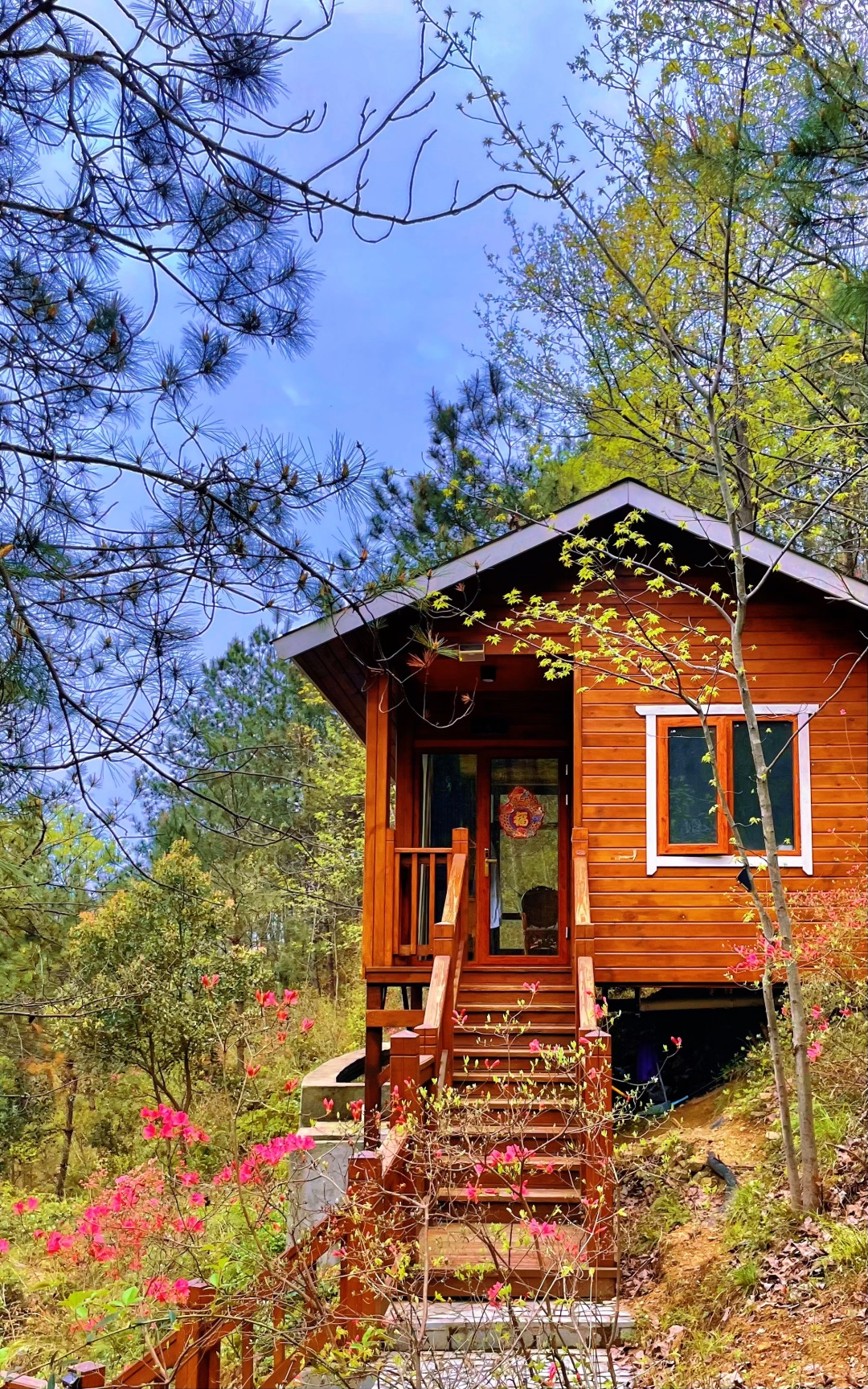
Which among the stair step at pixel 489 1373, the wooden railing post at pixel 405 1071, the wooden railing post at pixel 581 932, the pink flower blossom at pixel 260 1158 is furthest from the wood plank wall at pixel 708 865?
the stair step at pixel 489 1373

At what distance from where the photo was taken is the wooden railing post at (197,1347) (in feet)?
12.9

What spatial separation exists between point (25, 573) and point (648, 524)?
6941 mm

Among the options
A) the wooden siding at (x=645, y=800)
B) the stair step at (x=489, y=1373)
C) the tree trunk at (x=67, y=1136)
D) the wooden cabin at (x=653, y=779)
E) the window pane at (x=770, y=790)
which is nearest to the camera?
the stair step at (x=489, y=1373)

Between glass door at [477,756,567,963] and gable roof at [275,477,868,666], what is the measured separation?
3.06 m

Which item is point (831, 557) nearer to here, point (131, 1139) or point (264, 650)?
point (264, 650)

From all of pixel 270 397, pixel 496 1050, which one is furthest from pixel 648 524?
pixel 270 397

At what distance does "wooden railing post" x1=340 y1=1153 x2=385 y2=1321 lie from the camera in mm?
4359

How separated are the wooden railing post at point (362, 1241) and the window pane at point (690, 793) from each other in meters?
5.02

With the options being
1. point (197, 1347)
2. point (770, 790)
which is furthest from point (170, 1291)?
point (770, 790)

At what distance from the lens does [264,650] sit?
851 inches

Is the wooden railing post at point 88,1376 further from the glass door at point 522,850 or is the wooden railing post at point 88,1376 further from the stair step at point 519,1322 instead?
the glass door at point 522,850

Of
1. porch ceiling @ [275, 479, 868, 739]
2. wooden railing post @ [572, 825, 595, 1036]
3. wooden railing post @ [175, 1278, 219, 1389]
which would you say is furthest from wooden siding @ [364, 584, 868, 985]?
wooden railing post @ [175, 1278, 219, 1389]

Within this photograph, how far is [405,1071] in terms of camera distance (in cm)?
646

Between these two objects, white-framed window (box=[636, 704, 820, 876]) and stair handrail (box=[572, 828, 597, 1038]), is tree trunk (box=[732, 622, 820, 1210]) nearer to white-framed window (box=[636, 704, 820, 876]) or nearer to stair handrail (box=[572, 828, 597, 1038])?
stair handrail (box=[572, 828, 597, 1038])
